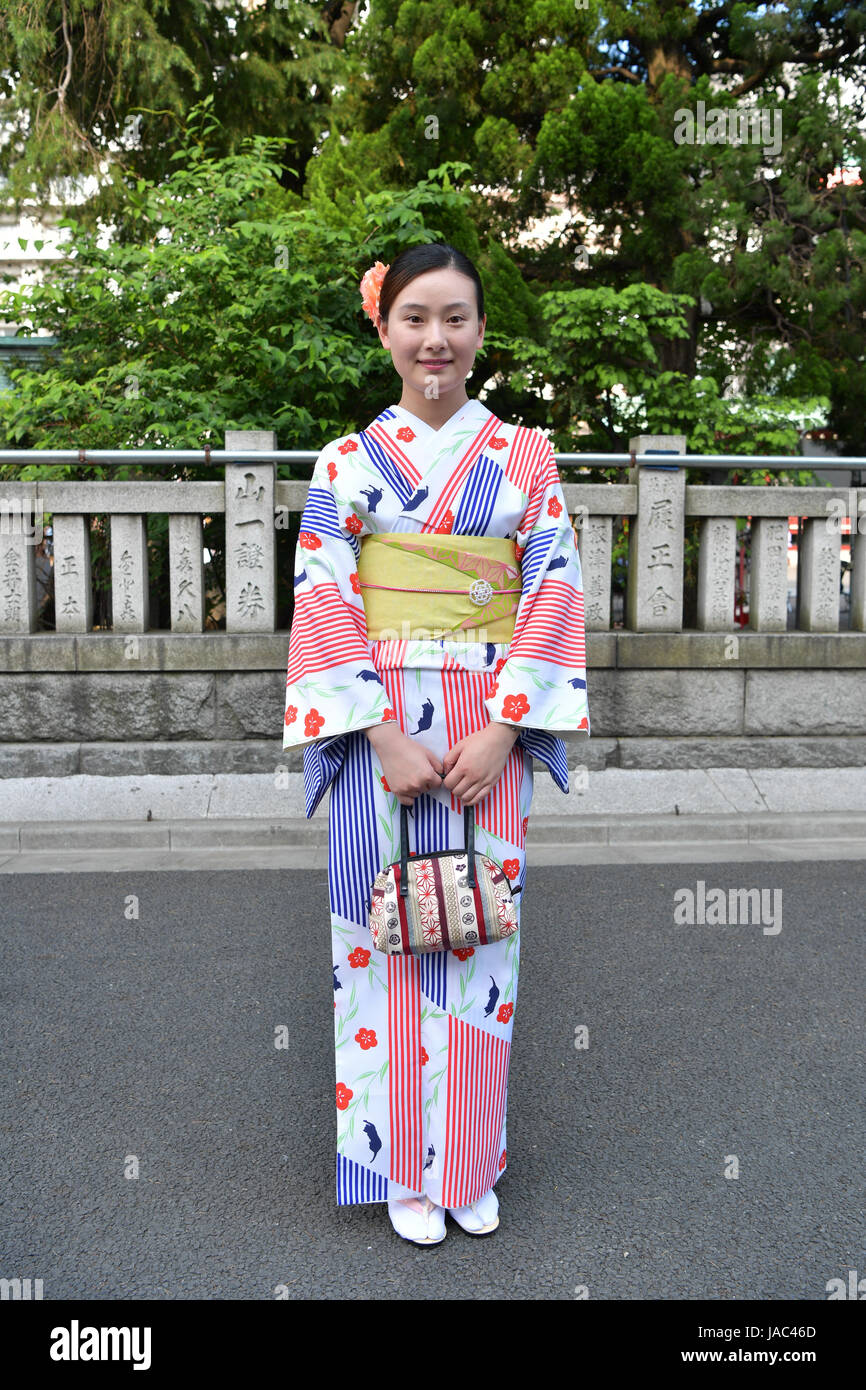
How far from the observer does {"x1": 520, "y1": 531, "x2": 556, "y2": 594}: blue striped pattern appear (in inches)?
97.4

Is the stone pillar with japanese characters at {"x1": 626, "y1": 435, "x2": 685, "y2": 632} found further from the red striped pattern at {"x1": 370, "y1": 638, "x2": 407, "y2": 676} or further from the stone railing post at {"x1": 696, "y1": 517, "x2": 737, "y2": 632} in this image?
the red striped pattern at {"x1": 370, "y1": 638, "x2": 407, "y2": 676}

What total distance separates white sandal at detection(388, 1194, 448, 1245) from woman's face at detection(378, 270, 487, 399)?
1.65 metres

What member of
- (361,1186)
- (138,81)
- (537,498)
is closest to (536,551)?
(537,498)

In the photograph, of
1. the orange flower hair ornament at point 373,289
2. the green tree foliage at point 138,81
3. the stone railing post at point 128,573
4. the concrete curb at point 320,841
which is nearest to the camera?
the orange flower hair ornament at point 373,289

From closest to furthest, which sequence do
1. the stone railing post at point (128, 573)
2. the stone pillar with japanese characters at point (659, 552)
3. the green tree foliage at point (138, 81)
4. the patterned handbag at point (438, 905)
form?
the patterned handbag at point (438, 905) → the stone railing post at point (128, 573) → the stone pillar with japanese characters at point (659, 552) → the green tree foliage at point (138, 81)

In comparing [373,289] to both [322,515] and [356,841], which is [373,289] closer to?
[322,515]

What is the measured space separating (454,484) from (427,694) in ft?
1.38

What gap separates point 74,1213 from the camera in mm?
2559

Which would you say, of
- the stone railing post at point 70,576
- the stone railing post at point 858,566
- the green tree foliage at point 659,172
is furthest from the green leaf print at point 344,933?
the green tree foliage at point 659,172

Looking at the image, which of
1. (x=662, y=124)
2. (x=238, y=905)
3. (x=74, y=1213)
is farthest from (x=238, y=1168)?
(x=662, y=124)

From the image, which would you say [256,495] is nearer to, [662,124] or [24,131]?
[662,124]

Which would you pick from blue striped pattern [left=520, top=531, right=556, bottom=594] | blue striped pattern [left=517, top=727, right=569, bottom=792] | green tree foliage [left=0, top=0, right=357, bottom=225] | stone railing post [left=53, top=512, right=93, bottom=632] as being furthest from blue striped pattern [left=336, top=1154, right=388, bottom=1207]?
green tree foliage [left=0, top=0, right=357, bottom=225]

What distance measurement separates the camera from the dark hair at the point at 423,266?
7.86 feet

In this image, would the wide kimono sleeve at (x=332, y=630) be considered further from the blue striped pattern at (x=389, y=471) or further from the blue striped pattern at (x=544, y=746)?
the blue striped pattern at (x=544, y=746)
